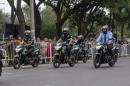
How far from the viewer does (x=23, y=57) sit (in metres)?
23.2

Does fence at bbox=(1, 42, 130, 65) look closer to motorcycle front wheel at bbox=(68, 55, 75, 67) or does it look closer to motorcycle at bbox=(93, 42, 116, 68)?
motorcycle front wheel at bbox=(68, 55, 75, 67)

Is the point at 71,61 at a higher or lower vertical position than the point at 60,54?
lower

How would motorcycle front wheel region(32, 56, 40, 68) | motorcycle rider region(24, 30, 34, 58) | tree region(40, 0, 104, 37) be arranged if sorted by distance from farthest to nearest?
tree region(40, 0, 104, 37) < motorcycle front wheel region(32, 56, 40, 68) < motorcycle rider region(24, 30, 34, 58)

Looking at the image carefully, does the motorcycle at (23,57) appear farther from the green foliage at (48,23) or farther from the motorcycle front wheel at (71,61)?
the green foliage at (48,23)

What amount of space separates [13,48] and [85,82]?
11107mm

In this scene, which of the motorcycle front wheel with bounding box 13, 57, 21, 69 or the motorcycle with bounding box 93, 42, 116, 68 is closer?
the motorcycle with bounding box 93, 42, 116, 68

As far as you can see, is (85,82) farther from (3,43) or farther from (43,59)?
(43,59)

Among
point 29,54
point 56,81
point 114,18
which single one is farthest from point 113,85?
point 114,18

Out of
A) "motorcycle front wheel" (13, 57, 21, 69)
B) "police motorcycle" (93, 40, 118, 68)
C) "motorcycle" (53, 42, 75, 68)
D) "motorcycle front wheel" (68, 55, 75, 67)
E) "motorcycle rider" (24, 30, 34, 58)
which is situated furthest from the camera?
"motorcycle front wheel" (68, 55, 75, 67)

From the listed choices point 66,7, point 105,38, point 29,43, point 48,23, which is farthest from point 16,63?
point 48,23

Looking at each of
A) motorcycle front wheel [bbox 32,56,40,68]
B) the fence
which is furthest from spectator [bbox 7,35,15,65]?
motorcycle front wheel [bbox 32,56,40,68]

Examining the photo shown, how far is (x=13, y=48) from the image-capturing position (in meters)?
25.5

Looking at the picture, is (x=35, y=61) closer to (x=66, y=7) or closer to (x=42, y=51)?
(x=42, y=51)

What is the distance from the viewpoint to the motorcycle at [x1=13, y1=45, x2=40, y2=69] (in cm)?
2298
